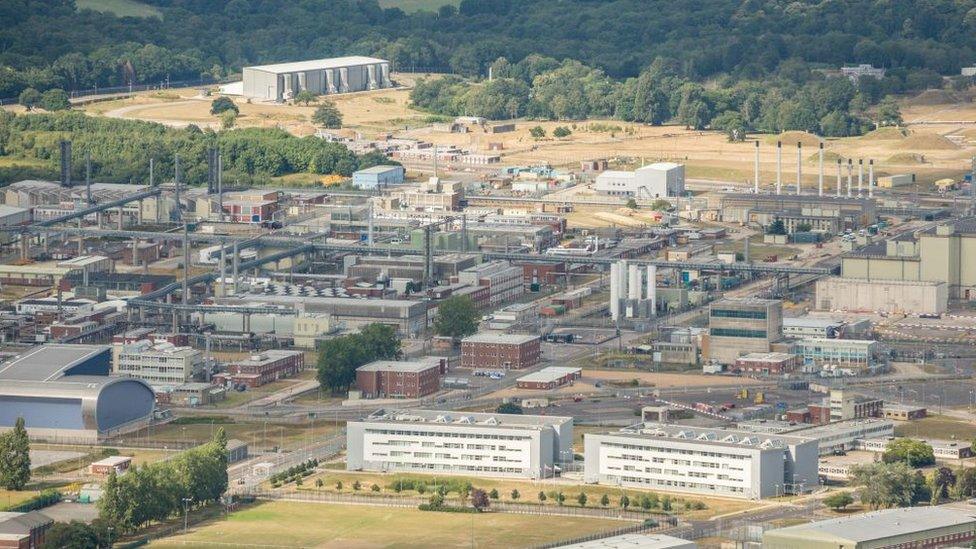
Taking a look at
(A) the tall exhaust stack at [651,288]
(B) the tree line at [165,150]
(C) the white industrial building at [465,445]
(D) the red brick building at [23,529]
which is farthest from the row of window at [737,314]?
(B) the tree line at [165,150]

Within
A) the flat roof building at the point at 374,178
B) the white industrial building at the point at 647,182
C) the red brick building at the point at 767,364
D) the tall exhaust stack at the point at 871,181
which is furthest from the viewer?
the flat roof building at the point at 374,178

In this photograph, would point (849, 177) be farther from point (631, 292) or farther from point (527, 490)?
point (527, 490)

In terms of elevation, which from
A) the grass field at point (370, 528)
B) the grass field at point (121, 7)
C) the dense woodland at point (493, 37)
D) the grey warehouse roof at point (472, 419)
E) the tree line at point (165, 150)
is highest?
the grass field at point (121, 7)

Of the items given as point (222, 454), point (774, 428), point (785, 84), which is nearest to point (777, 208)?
point (785, 84)

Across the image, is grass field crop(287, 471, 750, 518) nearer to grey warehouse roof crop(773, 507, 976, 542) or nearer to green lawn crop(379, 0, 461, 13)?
grey warehouse roof crop(773, 507, 976, 542)

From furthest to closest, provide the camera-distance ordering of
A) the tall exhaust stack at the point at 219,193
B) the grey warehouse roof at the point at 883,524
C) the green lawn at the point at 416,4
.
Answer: the green lawn at the point at 416,4 < the tall exhaust stack at the point at 219,193 < the grey warehouse roof at the point at 883,524

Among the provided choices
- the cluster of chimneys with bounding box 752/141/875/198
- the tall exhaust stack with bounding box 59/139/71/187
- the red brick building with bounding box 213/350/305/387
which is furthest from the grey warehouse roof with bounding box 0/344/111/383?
the cluster of chimneys with bounding box 752/141/875/198

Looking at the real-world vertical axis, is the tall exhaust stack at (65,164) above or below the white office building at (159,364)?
above

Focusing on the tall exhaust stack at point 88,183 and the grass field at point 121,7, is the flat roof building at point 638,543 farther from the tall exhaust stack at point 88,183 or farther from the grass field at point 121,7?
the grass field at point 121,7
